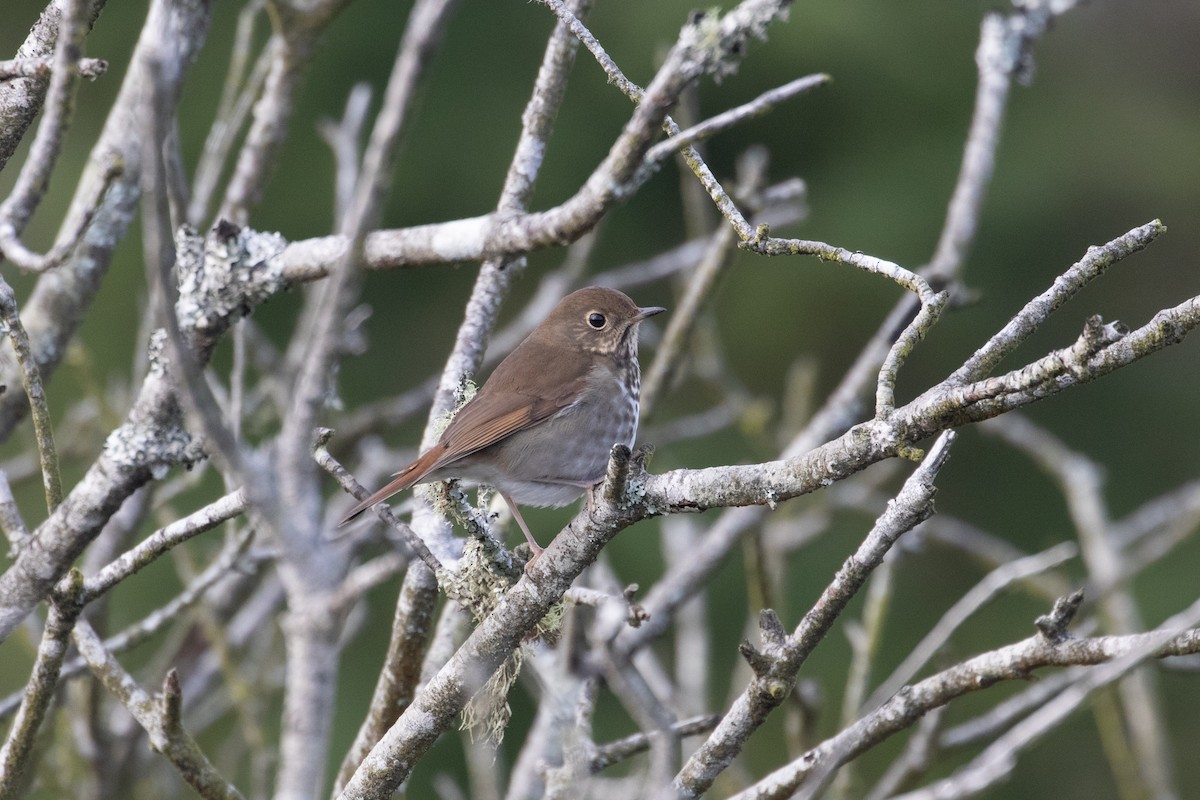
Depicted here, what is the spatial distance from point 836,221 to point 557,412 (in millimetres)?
4403

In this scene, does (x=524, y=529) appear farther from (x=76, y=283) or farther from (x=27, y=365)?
(x=76, y=283)

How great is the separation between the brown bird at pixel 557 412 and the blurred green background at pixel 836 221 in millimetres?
3195

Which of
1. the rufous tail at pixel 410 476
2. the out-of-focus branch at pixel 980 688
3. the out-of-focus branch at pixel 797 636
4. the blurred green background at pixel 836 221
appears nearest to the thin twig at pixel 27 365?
the rufous tail at pixel 410 476

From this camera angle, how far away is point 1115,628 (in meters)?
4.66

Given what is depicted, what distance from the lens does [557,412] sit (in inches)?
162

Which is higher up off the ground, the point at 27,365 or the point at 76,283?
the point at 76,283

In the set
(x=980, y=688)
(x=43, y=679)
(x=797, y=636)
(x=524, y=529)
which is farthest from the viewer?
(x=524, y=529)

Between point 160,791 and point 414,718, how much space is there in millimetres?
2204

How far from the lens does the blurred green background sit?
7.91m

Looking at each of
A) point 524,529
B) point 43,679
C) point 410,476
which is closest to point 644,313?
point 410,476

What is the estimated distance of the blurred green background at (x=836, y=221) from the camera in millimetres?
7914

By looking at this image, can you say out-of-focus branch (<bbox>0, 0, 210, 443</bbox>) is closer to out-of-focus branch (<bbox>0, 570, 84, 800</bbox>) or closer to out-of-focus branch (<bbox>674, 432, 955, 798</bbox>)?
out-of-focus branch (<bbox>0, 570, 84, 800</bbox>)

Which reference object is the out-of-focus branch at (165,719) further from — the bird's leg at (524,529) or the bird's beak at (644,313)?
the bird's beak at (644,313)

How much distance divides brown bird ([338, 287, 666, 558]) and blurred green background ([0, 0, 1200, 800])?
126 inches
